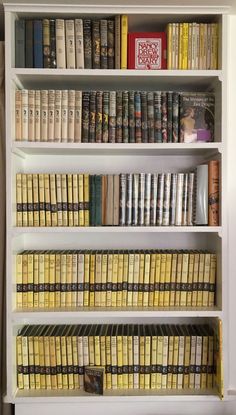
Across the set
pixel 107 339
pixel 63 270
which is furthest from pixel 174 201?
pixel 107 339

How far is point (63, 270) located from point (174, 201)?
0.57 m

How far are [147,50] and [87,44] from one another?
258mm

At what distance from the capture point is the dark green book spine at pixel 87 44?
152cm

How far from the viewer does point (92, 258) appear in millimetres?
1573

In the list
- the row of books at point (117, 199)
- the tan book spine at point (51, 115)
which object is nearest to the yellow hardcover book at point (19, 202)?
the row of books at point (117, 199)

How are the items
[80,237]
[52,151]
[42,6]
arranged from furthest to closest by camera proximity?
[80,237] → [52,151] → [42,6]

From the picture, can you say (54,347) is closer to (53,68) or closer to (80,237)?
(80,237)

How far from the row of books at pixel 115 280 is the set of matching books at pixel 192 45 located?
826 mm

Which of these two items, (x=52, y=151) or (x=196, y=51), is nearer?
(x=196, y=51)

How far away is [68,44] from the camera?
1.51 meters

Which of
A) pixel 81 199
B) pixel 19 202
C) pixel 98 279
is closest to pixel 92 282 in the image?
pixel 98 279

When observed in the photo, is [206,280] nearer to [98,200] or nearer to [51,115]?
[98,200]

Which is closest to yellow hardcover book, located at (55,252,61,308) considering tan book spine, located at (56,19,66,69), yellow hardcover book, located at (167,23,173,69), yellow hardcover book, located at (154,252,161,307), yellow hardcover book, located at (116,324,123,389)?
yellow hardcover book, located at (116,324,123,389)

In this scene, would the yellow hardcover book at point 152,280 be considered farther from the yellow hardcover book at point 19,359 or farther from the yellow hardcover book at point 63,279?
the yellow hardcover book at point 19,359
